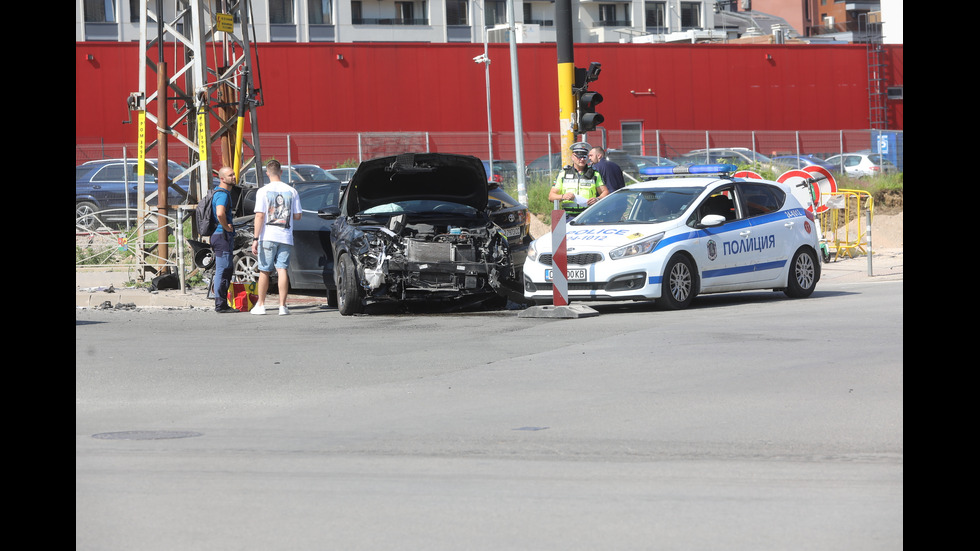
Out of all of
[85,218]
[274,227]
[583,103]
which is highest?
[583,103]

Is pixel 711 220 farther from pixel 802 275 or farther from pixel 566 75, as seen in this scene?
pixel 566 75

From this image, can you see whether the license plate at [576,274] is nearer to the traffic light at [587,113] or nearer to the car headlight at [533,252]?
the car headlight at [533,252]

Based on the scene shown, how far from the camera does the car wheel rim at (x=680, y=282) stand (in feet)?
48.0

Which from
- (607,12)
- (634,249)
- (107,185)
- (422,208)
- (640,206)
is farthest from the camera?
(607,12)

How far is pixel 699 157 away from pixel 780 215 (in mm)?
26823

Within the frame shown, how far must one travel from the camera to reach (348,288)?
1487 centimetres

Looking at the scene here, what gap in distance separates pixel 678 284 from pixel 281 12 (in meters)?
59.9

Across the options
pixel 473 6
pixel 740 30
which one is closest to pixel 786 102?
pixel 473 6

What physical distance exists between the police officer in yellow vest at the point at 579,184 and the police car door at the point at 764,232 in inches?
77.8

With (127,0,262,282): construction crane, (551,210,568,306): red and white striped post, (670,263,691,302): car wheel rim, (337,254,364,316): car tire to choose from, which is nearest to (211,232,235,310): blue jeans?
(337,254,364,316): car tire

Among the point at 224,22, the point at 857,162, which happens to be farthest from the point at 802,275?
the point at 857,162

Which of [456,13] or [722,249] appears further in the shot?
[456,13]

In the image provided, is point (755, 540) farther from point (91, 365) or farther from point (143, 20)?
point (143, 20)

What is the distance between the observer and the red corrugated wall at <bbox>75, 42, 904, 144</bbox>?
1763 inches
